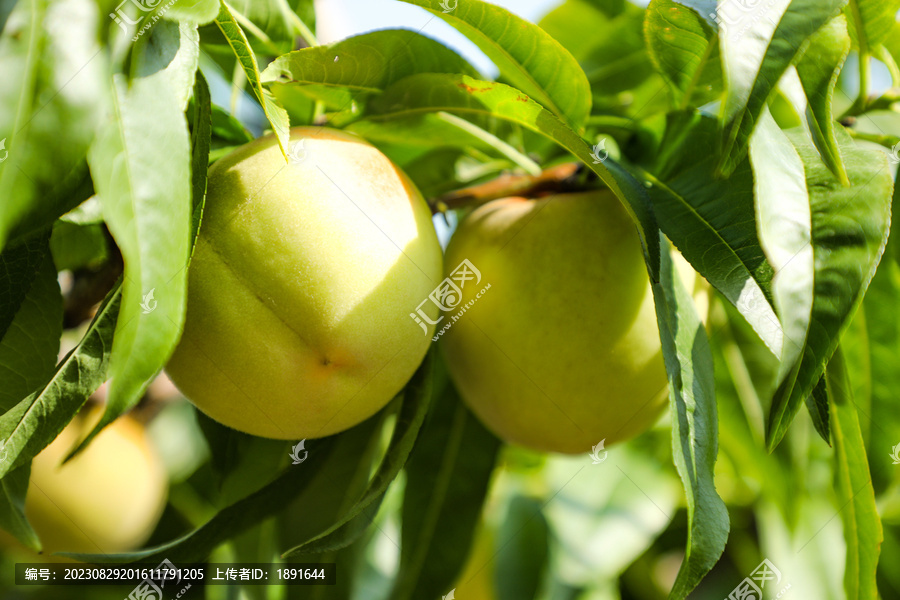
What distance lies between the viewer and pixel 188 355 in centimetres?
65

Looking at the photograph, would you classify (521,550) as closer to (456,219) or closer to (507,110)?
(456,219)

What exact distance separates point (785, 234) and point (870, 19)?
1.43ft

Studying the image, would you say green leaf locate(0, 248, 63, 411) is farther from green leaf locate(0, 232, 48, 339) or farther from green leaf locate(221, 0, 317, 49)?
green leaf locate(221, 0, 317, 49)

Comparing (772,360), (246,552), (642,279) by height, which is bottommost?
(246,552)

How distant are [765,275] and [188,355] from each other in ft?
1.82

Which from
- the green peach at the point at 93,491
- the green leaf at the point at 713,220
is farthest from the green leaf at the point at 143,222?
the green peach at the point at 93,491

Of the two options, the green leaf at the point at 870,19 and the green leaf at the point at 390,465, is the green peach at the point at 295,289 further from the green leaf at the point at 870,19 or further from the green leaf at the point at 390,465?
the green leaf at the point at 870,19

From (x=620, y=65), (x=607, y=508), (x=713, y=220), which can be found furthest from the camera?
(x=607, y=508)

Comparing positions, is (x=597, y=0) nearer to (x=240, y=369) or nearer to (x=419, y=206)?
(x=419, y=206)

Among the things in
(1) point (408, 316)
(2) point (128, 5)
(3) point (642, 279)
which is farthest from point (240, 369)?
(3) point (642, 279)

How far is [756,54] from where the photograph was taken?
19.7 inches

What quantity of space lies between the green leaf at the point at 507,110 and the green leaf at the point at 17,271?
15.4 inches

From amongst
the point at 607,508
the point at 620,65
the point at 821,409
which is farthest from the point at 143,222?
the point at 607,508

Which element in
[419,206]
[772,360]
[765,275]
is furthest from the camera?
[772,360]
